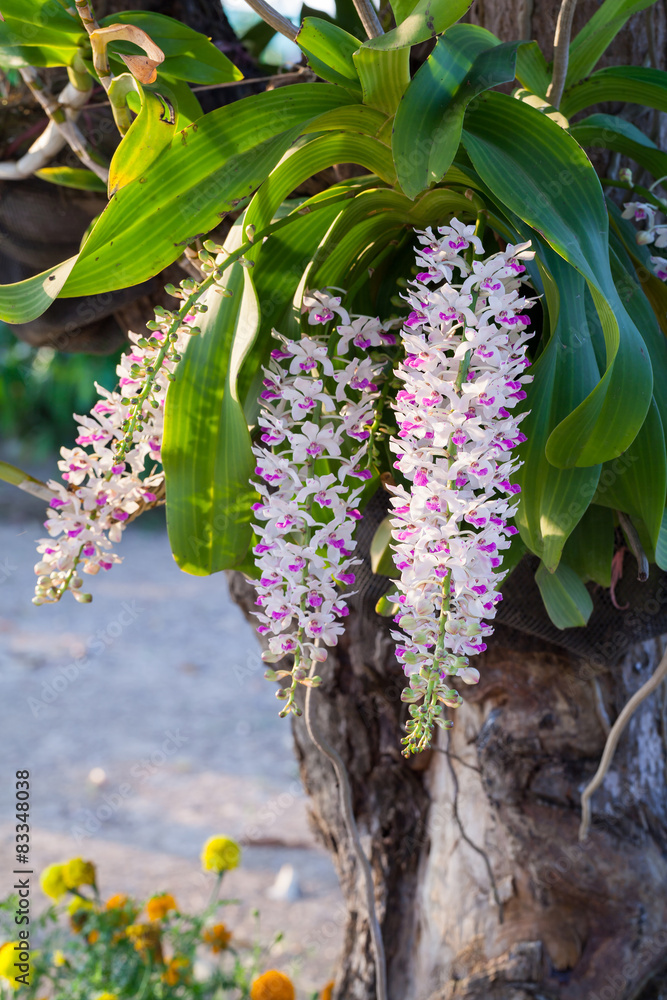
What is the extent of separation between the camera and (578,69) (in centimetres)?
68

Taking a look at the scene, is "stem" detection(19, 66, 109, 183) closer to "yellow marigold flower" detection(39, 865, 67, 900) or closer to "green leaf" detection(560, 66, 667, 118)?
"green leaf" detection(560, 66, 667, 118)

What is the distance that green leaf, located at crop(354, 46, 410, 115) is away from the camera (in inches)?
19.7

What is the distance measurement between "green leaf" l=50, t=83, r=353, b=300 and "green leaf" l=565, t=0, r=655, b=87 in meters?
0.27

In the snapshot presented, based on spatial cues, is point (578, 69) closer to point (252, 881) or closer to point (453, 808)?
point (453, 808)

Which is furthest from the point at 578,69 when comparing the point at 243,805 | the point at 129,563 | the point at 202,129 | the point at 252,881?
the point at 129,563

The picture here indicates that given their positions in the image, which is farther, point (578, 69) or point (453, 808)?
point (453, 808)

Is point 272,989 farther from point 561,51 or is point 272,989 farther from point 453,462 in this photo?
point 561,51

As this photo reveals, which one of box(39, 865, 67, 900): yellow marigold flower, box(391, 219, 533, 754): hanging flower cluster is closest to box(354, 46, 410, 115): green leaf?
box(391, 219, 533, 754): hanging flower cluster

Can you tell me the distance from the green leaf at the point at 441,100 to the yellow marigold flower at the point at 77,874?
3.54 feet

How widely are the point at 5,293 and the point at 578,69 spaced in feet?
1.76

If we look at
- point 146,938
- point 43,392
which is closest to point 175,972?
point 146,938

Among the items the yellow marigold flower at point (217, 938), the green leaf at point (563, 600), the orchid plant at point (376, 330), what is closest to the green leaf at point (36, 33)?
the orchid plant at point (376, 330)

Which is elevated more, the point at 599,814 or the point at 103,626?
the point at 103,626

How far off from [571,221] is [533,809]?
0.72 metres
